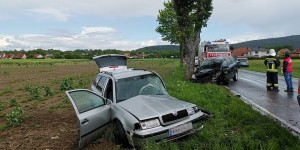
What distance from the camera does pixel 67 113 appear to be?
10734mm

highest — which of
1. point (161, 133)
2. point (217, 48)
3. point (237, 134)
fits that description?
point (217, 48)

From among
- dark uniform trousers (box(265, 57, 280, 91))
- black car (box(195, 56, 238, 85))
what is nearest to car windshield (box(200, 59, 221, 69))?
black car (box(195, 56, 238, 85))

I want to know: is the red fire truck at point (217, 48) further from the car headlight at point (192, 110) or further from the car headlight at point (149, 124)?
the car headlight at point (149, 124)

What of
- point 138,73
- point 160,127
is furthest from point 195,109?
point 138,73

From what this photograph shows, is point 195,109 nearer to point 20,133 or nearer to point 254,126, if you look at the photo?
point 254,126

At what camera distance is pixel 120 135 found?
21.2ft

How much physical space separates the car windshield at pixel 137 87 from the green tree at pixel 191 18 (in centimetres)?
1148

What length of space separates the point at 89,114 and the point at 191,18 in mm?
13633

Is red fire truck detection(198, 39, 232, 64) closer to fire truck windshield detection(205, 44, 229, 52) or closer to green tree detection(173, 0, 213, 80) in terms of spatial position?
fire truck windshield detection(205, 44, 229, 52)

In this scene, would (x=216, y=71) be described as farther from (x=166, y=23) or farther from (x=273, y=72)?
(x=166, y=23)

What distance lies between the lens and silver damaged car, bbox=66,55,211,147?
597cm

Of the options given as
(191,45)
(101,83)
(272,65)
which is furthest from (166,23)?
(101,83)

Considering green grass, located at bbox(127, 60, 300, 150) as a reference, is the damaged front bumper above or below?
above

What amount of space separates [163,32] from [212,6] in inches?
1197
